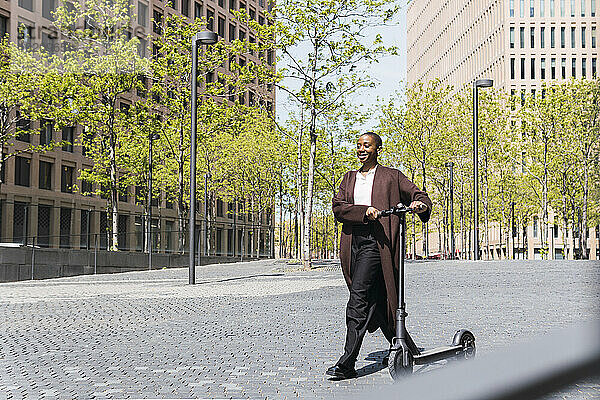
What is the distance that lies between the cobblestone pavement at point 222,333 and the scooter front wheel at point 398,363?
375mm

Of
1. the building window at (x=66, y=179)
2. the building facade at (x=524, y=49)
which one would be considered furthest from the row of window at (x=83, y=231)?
the building facade at (x=524, y=49)

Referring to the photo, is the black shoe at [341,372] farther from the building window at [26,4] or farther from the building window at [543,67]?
the building window at [543,67]

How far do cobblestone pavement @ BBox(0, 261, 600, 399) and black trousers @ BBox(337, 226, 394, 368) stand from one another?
1.19 feet

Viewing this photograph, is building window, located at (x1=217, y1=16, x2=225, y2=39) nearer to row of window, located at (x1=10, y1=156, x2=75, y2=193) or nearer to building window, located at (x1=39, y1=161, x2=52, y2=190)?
row of window, located at (x1=10, y1=156, x2=75, y2=193)

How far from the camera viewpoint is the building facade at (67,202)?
3381 cm

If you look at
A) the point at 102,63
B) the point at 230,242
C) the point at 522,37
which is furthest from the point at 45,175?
the point at 522,37

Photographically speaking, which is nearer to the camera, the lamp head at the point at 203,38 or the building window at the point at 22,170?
the lamp head at the point at 203,38

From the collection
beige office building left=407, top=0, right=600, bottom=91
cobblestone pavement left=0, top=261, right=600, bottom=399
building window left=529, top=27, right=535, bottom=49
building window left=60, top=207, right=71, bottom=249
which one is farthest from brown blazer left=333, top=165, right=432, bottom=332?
building window left=529, top=27, right=535, bottom=49

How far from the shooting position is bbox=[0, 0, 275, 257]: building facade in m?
33.8

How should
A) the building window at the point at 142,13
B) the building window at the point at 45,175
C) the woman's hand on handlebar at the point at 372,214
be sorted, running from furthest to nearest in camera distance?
the building window at the point at 142,13, the building window at the point at 45,175, the woman's hand on handlebar at the point at 372,214

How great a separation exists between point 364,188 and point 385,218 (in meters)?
0.30

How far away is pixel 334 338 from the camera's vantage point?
10234 mm

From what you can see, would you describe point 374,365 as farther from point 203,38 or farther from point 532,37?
point 532,37

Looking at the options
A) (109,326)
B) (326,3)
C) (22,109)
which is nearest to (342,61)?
(326,3)
